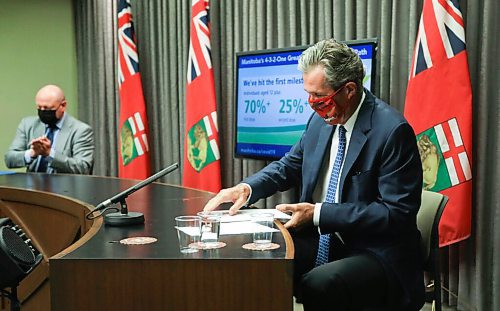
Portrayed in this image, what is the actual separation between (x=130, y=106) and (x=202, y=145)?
0.92m

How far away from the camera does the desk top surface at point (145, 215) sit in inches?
66.3

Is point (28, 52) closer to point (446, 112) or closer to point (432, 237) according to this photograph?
point (446, 112)

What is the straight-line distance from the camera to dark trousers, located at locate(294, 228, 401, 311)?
2.00m

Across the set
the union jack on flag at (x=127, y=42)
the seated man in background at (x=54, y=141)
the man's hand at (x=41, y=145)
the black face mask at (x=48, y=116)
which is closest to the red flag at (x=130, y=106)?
the union jack on flag at (x=127, y=42)

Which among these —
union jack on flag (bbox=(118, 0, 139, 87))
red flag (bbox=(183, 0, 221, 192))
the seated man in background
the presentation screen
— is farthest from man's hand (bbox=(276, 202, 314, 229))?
union jack on flag (bbox=(118, 0, 139, 87))

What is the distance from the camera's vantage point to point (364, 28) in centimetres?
383

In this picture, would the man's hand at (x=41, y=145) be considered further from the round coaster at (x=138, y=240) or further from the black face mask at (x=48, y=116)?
the round coaster at (x=138, y=240)

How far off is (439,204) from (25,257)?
4.65ft

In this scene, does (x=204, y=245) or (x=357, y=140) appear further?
(x=357, y=140)

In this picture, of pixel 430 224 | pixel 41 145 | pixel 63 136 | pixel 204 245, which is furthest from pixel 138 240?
pixel 63 136

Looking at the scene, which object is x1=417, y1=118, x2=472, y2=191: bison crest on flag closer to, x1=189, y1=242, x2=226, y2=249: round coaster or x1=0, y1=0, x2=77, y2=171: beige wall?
x1=189, y1=242, x2=226, y2=249: round coaster

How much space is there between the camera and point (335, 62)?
2.16m

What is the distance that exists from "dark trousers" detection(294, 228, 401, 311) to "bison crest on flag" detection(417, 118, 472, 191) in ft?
3.92

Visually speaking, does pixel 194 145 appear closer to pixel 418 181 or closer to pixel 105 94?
pixel 105 94
